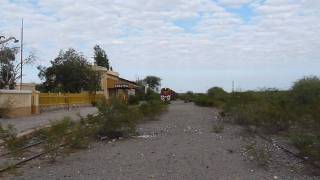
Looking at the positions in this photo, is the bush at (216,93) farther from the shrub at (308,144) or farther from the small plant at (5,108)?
the shrub at (308,144)

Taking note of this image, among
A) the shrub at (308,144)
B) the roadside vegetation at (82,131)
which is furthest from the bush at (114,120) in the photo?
the shrub at (308,144)

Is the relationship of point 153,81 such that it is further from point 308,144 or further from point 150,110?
point 308,144

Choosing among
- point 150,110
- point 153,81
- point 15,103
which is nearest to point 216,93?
point 150,110

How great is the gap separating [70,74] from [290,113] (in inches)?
2410

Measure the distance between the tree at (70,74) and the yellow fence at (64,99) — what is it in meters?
3.55

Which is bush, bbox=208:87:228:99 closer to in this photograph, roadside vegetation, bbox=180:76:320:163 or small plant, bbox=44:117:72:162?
roadside vegetation, bbox=180:76:320:163

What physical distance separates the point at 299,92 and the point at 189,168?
22734mm

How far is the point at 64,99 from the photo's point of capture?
64625 mm

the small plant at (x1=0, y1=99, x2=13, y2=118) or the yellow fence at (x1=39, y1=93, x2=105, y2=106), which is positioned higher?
the yellow fence at (x1=39, y1=93, x2=105, y2=106)

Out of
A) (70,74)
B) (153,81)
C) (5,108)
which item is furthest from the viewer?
(153,81)

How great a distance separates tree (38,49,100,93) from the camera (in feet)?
273

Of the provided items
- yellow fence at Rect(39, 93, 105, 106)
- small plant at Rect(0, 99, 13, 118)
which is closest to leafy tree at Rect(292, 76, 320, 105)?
yellow fence at Rect(39, 93, 105, 106)

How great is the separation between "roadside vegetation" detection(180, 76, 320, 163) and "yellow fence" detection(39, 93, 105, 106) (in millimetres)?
13395

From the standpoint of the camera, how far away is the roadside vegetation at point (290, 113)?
16172 millimetres
